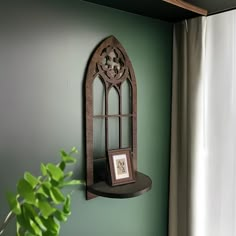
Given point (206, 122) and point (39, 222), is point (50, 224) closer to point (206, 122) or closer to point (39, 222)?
point (39, 222)

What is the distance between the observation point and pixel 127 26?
5.21 feet

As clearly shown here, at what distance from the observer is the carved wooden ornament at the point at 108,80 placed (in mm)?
1402

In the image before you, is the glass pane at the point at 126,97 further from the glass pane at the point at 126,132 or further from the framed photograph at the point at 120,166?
the framed photograph at the point at 120,166

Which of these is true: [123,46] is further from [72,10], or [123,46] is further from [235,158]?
[235,158]

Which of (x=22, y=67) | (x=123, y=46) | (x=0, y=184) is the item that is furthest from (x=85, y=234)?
(x=123, y=46)

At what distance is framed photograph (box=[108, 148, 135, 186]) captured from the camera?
141 cm

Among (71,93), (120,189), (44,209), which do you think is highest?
(71,93)

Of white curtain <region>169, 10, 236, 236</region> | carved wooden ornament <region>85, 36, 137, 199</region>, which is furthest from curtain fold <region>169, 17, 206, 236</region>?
carved wooden ornament <region>85, 36, 137, 199</region>

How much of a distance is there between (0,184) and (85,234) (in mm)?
551

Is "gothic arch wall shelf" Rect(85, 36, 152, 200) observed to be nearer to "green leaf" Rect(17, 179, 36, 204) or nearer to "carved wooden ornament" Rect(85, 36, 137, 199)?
"carved wooden ornament" Rect(85, 36, 137, 199)

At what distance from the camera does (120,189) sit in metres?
1.36

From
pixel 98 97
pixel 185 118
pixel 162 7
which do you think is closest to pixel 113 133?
pixel 98 97

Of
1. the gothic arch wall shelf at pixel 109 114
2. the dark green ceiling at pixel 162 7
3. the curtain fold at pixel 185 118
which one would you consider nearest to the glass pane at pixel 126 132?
the gothic arch wall shelf at pixel 109 114

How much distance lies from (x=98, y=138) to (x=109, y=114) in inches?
5.9
